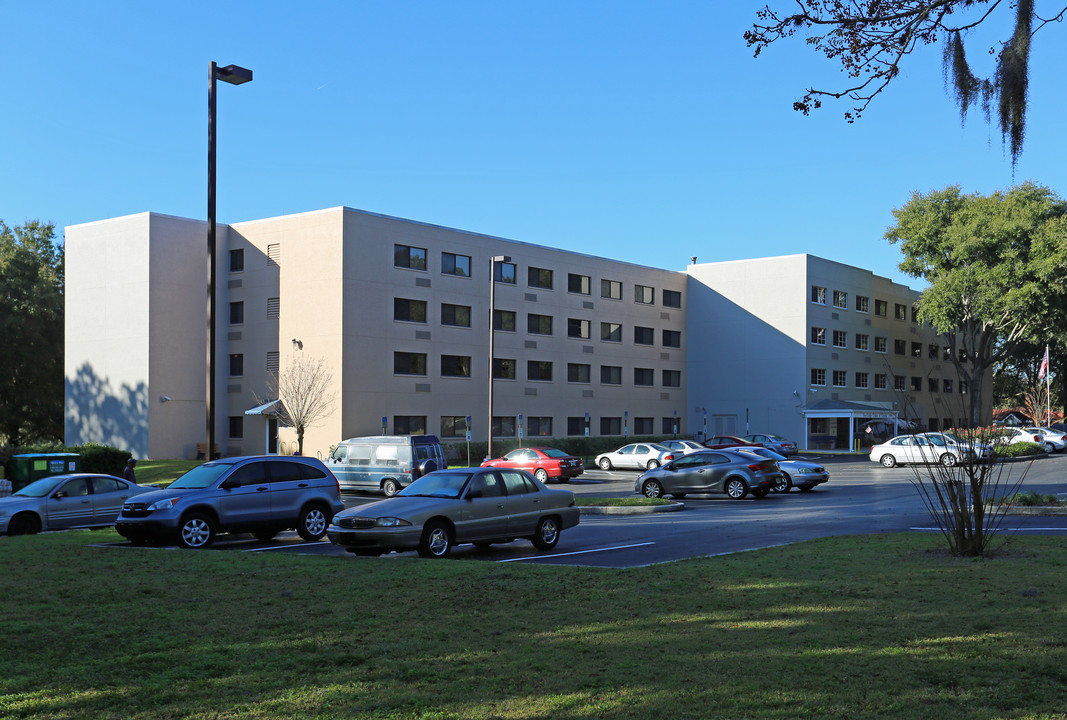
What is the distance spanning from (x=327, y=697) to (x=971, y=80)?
5.86 m

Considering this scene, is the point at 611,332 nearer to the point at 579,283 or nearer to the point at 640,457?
the point at 579,283

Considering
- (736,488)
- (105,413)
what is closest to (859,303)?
(736,488)

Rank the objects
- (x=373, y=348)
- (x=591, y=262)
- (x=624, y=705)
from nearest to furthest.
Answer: (x=624, y=705), (x=373, y=348), (x=591, y=262)

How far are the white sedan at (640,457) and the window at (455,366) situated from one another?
11.0m

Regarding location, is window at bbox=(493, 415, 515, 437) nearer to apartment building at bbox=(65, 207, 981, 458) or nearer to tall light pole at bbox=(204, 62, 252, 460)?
apartment building at bbox=(65, 207, 981, 458)

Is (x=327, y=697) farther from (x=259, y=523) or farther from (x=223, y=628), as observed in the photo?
(x=259, y=523)

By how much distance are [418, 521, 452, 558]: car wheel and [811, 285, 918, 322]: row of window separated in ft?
177

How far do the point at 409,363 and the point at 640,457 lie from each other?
13402 millimetres

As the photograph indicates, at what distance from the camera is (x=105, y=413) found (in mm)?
51031

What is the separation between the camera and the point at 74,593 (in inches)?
403

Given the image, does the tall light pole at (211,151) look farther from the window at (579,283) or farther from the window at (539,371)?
the window at (579,283)

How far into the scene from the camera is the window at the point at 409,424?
49.2 meters

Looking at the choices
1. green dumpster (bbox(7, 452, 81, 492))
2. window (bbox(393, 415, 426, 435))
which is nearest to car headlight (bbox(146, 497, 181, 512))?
green dumpster (bbox(7, 452, 81, 492))

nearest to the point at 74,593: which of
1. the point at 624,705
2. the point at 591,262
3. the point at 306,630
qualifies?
the point at 306,630
